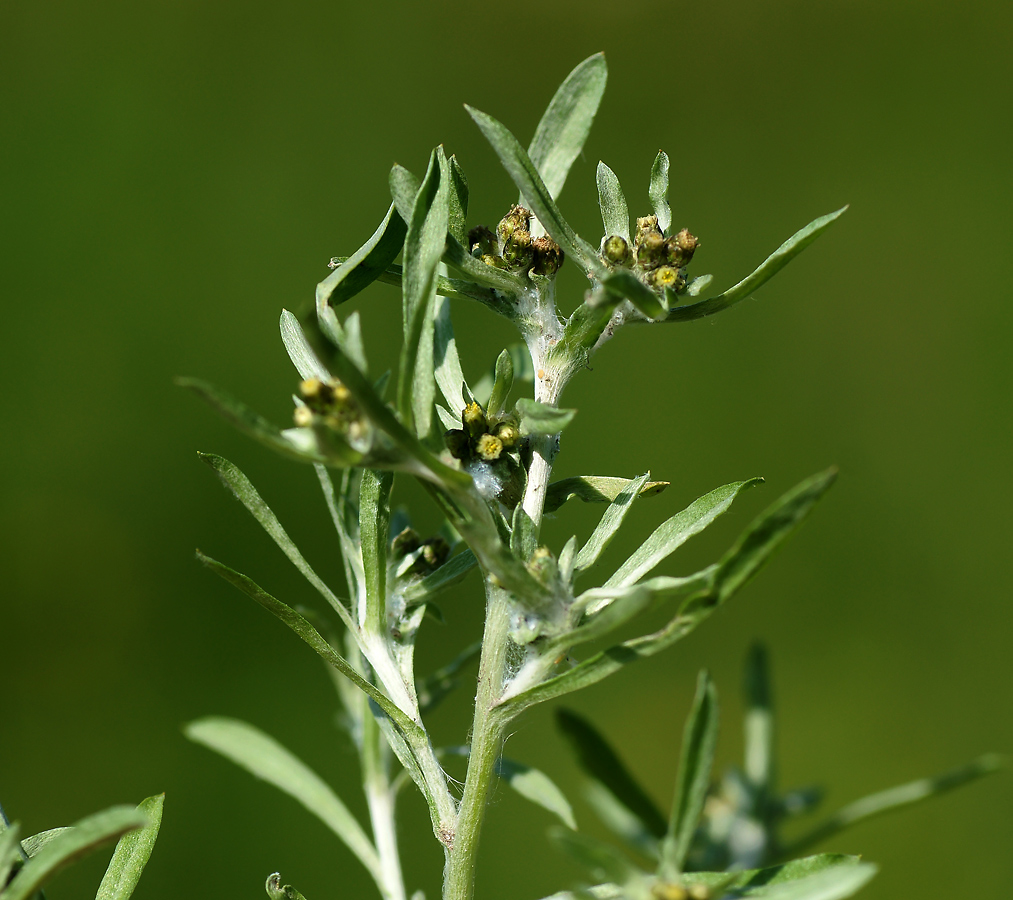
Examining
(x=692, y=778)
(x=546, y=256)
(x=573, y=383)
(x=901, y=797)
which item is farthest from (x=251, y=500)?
(x=573, y=383)

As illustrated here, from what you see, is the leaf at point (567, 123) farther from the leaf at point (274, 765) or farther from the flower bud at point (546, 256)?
the leaf at point (274, 765)

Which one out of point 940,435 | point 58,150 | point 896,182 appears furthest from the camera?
point 896,182

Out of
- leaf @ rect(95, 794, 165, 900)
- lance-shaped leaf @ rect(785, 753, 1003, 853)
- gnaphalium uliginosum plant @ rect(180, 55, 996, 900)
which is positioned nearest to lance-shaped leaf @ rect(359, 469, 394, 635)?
gnaphalium uliginosum plant @ rect(180, 55, 996, 900)

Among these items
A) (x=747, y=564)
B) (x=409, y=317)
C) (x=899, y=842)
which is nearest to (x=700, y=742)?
(x=747, y=564)

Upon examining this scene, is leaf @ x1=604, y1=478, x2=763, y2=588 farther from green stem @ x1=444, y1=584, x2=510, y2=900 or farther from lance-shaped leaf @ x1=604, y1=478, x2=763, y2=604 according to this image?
green stem @ x1=444, y1=584, x2=510, y2=900

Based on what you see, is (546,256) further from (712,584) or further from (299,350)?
(712,584)

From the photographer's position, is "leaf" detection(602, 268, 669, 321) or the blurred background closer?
"leaf" detection(602, 268, 669, 321)

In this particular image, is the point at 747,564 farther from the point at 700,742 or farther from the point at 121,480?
the point at 121,480
